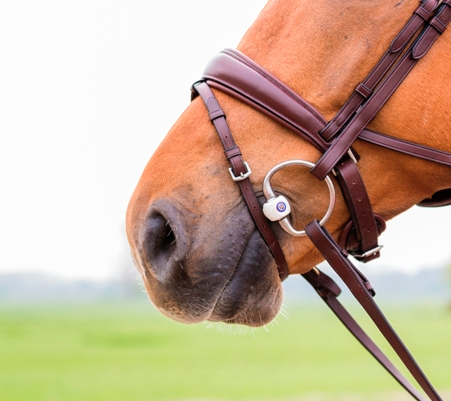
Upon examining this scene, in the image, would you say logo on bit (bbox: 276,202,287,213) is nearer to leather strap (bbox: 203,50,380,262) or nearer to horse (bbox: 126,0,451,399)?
horse (bbox: 126,0,451,399)

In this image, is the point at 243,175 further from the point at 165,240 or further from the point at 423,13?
the point at 423,13

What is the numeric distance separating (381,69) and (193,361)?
1688 inches

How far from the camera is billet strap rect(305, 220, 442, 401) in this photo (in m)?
2.22

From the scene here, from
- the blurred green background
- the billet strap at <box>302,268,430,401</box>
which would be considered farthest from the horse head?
the blurred green background

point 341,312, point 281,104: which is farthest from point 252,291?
point 281,104

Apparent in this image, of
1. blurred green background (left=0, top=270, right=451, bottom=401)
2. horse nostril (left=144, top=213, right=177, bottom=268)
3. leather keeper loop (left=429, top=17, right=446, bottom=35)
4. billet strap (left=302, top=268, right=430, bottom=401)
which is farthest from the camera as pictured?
blurred green background (left=0, top=270, right=451, bottom=401)

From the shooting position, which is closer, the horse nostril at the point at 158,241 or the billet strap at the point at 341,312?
the horse nostril at the point at 158,241

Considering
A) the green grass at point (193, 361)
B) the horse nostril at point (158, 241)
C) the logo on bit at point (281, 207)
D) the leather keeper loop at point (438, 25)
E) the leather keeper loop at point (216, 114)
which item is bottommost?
the green grass at point (193, 361)

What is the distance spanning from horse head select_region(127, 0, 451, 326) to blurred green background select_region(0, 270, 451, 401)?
1319 centimetres

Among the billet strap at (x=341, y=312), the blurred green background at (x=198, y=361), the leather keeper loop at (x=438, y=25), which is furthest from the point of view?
the blurred green background at (x=198, y=361)

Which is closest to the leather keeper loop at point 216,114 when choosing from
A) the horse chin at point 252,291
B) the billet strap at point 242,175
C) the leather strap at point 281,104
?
the billet strap at point 242,175

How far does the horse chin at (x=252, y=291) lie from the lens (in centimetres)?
230

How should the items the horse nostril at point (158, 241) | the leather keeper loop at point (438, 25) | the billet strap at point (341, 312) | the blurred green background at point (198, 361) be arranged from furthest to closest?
the blurred green background at point (198, 361) < the billet strap at point (341, 312) < the horse nostril at point (158, 241) < the leather keeper loop at point (438, 25)

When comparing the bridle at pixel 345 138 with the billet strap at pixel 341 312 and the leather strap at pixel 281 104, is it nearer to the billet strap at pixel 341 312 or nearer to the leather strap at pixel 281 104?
the leather strap at pixel 281 104
